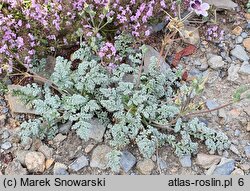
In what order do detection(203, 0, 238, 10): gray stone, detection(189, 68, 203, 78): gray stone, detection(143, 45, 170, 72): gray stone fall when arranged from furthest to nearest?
detection(203, 0, 238, 10): gray stone
detection(189, 68, 203, 78): gray stone
detection(143, 45, 170, 72): gray stone

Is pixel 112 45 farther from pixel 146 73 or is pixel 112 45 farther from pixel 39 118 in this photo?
pixel 39 118

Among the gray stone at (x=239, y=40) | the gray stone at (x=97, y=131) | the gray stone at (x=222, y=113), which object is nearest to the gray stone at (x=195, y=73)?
the gray stone at (x=222, y=113)

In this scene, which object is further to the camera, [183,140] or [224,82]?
[224,82]

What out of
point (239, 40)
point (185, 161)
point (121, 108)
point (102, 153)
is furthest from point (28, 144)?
point (239, 40)

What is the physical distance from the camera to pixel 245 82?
4.45 meters

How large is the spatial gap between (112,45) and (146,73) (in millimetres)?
368

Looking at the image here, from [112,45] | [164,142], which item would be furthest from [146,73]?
[164,142]

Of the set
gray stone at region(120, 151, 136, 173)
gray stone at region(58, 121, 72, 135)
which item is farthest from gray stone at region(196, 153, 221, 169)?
gray stone at region(58, 121, 72, 135)

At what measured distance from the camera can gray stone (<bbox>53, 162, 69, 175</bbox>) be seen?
380 cm

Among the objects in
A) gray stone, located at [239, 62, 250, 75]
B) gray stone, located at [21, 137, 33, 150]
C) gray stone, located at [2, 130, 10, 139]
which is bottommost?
gray stone, located at [21, 137, 33, 150]

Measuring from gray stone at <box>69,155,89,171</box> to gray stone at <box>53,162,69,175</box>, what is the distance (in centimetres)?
5

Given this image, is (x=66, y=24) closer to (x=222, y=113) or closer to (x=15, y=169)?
(x=15, y=169)

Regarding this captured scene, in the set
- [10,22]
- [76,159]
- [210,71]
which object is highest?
[10,22]

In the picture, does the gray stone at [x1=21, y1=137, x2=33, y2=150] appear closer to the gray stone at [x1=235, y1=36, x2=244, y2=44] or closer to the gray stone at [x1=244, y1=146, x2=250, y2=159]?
the gray stone at [x1=244, y1=146, x2=250, y2=159]
